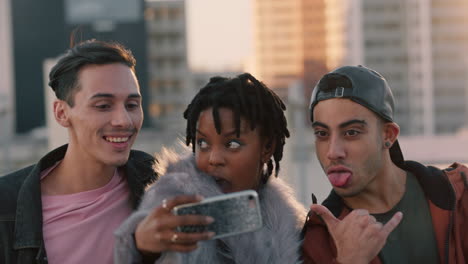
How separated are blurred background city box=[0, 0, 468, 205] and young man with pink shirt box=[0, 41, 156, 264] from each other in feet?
1.99

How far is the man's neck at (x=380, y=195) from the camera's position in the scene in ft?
11.8

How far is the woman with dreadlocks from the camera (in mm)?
3107

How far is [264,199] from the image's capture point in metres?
3.49

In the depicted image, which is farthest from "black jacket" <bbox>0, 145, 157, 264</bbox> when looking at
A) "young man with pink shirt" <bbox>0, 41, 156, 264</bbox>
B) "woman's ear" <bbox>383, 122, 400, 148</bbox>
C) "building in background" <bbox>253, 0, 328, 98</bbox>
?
"building in background" <bbox>253, 0, 328, 98</bbox>

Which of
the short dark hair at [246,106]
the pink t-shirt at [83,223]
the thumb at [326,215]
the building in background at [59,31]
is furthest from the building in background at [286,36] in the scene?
the thumb at [326,215]

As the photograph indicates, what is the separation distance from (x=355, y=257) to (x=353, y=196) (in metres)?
0.44

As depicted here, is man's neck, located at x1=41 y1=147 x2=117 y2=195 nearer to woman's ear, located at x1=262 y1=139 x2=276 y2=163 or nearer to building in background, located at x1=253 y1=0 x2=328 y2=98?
woman's ear, located at x1=262 y1=139 x2=276 y2=163

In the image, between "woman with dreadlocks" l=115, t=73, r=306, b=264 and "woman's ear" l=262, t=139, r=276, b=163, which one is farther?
"woman's ear" l=262, t=139, r=276, b=163

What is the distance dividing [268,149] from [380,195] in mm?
620

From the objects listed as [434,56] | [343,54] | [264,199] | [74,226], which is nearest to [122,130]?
[74,226]

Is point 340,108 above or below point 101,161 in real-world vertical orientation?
above

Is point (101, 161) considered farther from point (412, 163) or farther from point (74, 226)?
point (412, 163)

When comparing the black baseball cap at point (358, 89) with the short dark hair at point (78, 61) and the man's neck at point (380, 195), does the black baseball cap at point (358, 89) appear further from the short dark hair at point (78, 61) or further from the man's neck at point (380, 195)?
the short dark hair at point (78, 61)

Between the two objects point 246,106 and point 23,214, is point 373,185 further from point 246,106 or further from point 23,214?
point 23,214
